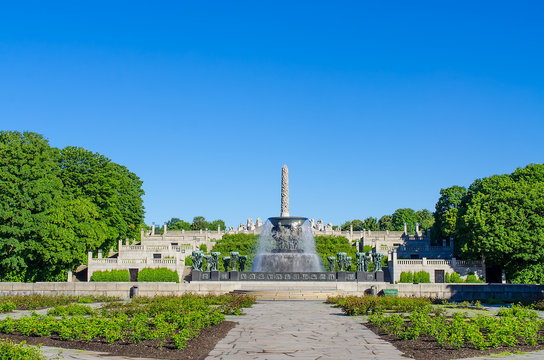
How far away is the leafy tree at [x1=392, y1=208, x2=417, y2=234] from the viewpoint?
128 m

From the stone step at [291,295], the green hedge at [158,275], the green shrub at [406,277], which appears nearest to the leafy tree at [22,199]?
the green hedge at [158,275]

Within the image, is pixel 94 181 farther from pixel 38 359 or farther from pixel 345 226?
pixel 345 226

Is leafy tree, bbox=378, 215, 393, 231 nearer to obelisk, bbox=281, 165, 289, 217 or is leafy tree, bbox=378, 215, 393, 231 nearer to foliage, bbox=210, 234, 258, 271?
foliage, bbox=210, 234, 258, 271

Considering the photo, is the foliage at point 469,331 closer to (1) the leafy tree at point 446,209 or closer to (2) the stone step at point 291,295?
(2) the stone step at point 291,295

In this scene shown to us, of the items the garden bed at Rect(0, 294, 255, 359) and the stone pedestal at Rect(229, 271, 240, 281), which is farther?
the stone pedestal at Rect(229, 271, 240, 281)

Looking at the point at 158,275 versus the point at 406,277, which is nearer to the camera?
the point at 158,275

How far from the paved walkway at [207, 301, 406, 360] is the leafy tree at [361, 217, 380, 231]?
111 meters

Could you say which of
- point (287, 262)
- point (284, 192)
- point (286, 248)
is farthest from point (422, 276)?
point (284, 192)

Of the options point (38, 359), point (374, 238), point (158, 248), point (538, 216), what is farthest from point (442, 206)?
point (38, 359)

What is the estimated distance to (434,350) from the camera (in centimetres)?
1292

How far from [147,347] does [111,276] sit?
3827 centimetres

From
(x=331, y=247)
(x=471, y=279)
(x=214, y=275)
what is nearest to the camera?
(x=214, y=275)

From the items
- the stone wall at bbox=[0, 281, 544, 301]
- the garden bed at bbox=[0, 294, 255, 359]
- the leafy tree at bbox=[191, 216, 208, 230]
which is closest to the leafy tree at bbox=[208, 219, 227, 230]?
the leafy tree at bbox=[191, 216, 208, 230]

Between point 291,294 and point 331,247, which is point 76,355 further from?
point 331,247
